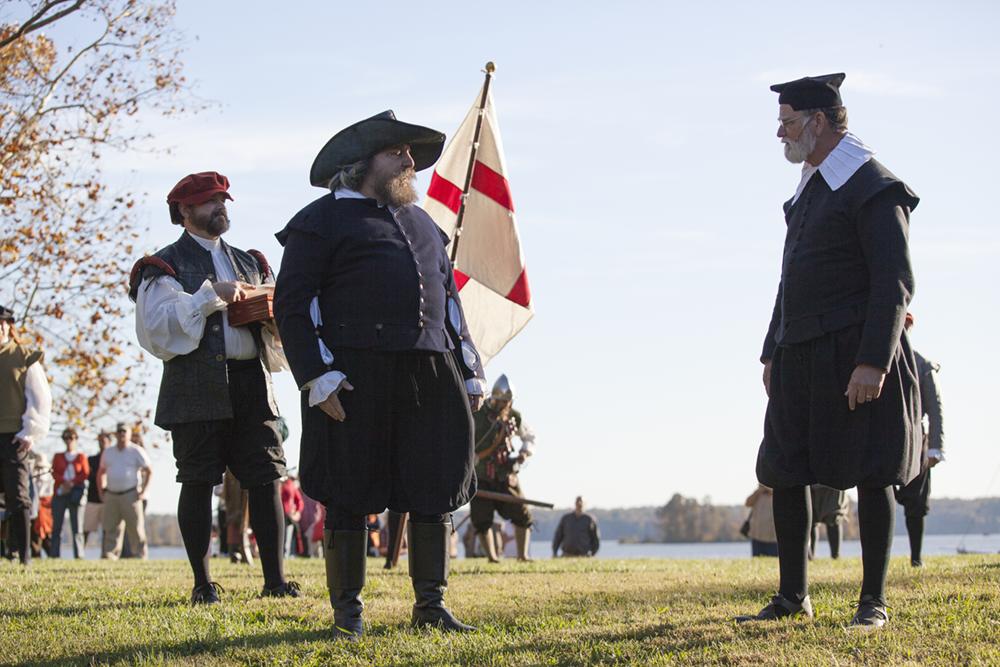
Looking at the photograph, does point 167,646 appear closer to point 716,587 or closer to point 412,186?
point 412,186

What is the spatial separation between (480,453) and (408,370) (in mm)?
9473

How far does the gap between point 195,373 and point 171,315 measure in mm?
328

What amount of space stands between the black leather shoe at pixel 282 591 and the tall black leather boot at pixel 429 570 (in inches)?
59.2

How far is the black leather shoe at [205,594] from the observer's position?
708 cm

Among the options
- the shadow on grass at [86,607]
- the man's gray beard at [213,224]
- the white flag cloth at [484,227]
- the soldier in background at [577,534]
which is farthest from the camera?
the soldier in background at [577,534]

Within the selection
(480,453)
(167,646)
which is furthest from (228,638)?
(480,453)

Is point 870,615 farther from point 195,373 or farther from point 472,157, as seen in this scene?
point 472,157

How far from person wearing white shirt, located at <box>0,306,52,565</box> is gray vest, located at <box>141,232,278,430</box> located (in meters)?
4.21

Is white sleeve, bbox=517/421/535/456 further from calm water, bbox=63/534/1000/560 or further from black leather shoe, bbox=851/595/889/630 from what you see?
black leather shoe, bbox=851/595/889/630

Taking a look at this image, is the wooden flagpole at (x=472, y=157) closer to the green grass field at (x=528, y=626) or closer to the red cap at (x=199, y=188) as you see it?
the green grass field at (x=528, y=626)

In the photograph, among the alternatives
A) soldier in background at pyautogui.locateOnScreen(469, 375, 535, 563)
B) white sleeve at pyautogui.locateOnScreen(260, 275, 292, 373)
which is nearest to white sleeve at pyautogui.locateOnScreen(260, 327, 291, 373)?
white sleeve at pyautogui.locateOnScreen(260, 275, 292, 373)

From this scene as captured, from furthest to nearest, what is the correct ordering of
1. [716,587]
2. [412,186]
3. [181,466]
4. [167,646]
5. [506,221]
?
1. [506,221]
2. [716,587]
3. [181,466]
4. [412,186]
5. [167,646]

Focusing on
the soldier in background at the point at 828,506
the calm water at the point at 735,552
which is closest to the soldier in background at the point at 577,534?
the calm water at the point at 735,552

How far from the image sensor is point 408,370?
19.2ft
